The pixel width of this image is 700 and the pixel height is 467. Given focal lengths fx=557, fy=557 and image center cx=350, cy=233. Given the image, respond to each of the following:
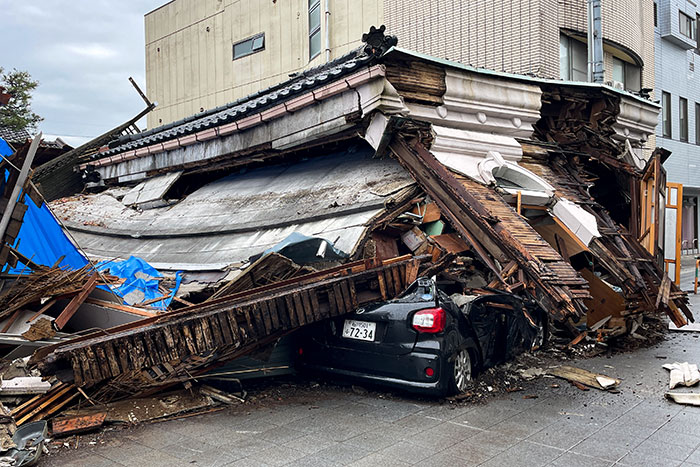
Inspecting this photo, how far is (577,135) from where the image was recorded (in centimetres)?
995

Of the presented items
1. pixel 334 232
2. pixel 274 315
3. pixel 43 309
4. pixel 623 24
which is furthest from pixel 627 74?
pixel 43 309

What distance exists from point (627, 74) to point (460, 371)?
15.3 meters

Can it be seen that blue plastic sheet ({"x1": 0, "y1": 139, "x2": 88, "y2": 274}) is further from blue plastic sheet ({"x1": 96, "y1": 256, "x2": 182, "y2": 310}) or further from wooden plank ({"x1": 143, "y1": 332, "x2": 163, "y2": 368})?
wooden plank ({"x1": 143, "y1": 332, "x2": 163, "y2": 368})

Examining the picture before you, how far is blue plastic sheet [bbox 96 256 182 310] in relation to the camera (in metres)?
6.42

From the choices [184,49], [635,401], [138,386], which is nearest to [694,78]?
[184,49]

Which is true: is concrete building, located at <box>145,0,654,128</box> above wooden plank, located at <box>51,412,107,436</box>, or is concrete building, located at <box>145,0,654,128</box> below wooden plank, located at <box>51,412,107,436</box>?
above

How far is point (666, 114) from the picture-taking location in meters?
24.2

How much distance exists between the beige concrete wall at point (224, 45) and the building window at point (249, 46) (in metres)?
0.19

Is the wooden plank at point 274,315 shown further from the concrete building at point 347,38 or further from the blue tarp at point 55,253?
the concrete building at point 347,38

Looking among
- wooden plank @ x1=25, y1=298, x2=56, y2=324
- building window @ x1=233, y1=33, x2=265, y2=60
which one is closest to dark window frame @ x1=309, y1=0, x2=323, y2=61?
building window @ x1=233, y1=33, x2=265, y2=60

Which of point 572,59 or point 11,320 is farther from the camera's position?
point 572,59

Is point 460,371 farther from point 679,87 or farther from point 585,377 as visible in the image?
point 679,87

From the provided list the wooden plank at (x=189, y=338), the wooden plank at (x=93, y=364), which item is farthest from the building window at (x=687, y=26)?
the wooden plank at (x=93, y=364)

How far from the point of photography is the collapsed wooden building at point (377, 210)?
5438 mm
